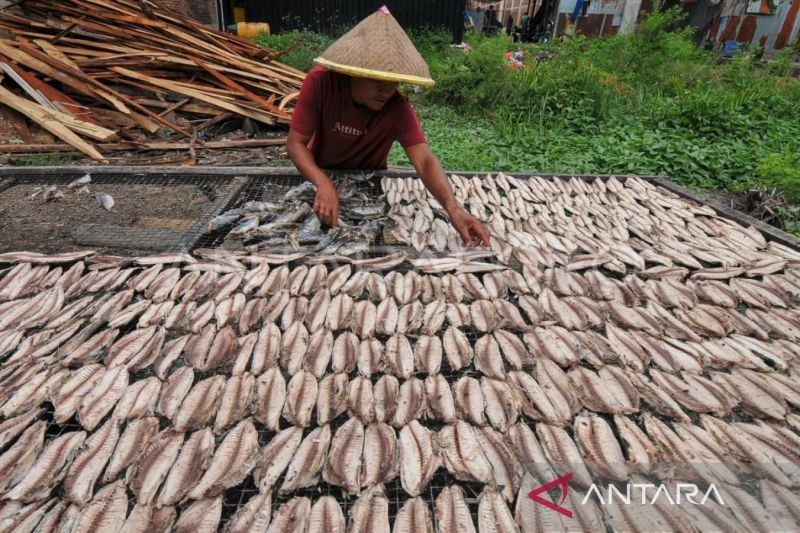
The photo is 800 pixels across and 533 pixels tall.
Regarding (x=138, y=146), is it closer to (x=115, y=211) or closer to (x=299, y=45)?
(x=115, y=211)

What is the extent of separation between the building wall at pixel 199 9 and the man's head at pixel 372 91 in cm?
1383

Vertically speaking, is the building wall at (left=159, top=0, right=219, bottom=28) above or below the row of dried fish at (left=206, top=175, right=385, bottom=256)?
above

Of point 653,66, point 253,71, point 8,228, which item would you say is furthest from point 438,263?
point 653,66

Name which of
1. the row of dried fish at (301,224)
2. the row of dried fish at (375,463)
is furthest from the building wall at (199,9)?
the row of dried fish at (375,463)

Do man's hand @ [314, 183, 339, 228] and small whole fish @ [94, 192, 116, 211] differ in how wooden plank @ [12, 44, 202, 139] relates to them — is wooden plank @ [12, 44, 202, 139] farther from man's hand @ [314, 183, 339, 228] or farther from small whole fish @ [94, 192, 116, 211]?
man's hand @ [314, 183, 339, 228]

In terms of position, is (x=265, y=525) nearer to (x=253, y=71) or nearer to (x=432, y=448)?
(x=432, y=448)

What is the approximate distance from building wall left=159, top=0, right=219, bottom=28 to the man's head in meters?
13.8

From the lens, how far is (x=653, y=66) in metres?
10.2

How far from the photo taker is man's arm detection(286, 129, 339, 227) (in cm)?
302

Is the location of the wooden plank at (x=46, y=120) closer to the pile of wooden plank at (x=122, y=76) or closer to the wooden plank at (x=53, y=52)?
the pile of wooden plank at (x=122, y=76)

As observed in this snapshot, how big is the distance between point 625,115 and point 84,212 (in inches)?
357

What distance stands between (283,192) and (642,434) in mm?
3367

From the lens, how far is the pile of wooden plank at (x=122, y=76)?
6.43 meters

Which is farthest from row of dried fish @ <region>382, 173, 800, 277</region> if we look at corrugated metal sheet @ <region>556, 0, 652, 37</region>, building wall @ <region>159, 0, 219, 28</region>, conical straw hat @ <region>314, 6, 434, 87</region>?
corrugated metal sheet @ <region>556, 0, 652, 37</region>
